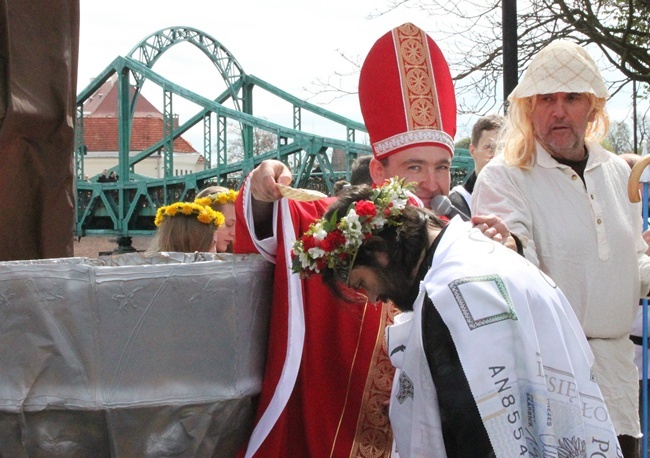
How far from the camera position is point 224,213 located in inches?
181

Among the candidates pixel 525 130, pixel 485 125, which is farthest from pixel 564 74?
pixel 485 125

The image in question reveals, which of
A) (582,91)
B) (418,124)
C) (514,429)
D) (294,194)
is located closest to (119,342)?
(294,194)

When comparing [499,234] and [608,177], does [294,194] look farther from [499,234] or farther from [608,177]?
[608,177]

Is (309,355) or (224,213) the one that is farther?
(224,213)

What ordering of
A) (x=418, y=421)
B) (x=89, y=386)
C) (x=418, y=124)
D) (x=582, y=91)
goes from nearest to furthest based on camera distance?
(x=418, y=421)
(x=89, y=386)
(x=582, y=91)
(x=418, y=124)

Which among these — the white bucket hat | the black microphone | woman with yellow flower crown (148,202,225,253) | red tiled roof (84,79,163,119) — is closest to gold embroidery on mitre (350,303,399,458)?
the black microphone

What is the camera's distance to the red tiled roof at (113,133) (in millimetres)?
67000

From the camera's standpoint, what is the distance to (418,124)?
116 inches

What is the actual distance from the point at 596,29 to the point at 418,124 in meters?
6.51

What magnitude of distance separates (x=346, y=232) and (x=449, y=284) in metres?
0.28

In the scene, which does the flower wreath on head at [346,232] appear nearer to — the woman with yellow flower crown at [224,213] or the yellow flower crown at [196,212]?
the yellow flower crown at [196,212]

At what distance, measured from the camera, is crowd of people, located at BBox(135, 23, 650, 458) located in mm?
1810

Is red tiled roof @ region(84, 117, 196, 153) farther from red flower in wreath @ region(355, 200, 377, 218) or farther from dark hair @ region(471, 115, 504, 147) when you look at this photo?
red flower in wreath @ region(355, 200, 377, 218)

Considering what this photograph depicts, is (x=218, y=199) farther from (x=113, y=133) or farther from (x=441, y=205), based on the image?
(x=113, y=133)
